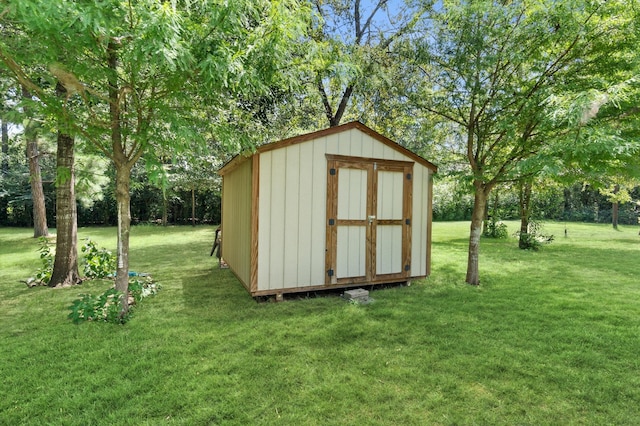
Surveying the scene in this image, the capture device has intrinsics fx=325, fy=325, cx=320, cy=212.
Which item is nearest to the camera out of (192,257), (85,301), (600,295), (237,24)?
(237,24)

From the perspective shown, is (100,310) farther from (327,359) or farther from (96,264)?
(327,359)

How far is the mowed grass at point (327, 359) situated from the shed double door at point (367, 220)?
0.38 m

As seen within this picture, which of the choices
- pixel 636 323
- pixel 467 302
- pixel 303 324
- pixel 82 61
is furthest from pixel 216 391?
pixel 636 323

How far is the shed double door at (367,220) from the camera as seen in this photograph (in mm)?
4539

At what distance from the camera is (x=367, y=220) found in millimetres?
4754

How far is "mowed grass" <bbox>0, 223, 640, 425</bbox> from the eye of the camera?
2051mm

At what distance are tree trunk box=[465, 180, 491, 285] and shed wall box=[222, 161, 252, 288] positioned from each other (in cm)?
341

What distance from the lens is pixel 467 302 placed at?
172 inches

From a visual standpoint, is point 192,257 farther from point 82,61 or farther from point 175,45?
point 175,45

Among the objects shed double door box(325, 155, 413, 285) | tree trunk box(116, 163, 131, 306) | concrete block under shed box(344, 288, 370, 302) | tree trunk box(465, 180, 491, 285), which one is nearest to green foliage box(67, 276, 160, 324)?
tree trunk box(116, 163, 131, 306)

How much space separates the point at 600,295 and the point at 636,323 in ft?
4.20

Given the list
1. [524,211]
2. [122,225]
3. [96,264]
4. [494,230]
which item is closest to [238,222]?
[122,225]

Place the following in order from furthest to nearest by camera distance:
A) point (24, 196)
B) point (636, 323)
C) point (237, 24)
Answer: point (24, 196) < point (636, 323) < point (237, 24)

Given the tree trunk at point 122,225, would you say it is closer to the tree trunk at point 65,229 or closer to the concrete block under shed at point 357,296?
the tree trunk at point 65,229
